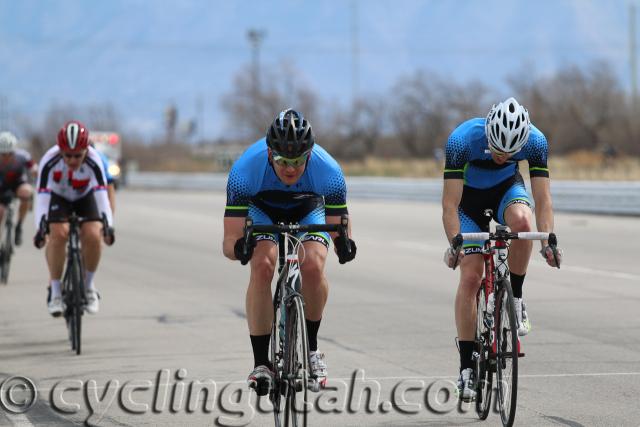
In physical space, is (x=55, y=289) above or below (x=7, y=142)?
below

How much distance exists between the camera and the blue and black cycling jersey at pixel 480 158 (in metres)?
8.31

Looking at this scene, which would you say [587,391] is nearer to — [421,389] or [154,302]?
[421,389]

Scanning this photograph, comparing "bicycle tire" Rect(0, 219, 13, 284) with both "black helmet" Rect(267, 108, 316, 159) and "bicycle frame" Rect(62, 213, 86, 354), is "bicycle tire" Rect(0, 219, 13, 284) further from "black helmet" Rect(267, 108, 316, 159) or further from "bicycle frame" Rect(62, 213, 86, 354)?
"black helmet" Rect(267, 108, 316, 159)

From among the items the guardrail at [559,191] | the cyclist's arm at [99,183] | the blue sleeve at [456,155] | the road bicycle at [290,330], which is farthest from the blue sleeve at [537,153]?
the guardrail at [559,191]

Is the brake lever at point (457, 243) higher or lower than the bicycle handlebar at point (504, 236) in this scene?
lower

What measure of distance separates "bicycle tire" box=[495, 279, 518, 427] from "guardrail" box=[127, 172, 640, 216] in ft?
64.3

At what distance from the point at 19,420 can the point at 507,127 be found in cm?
336

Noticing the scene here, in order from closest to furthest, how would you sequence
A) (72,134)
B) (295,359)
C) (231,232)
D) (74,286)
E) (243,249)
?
(295,359) → (243,249) → (231,232) → (72,134) → (74,286)

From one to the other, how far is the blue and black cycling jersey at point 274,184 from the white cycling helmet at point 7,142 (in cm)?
903

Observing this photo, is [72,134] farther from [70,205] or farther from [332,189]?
[332,189]

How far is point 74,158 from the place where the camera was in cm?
1131

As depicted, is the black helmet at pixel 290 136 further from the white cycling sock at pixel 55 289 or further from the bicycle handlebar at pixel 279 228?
the white cycling sock at pixel 55 289

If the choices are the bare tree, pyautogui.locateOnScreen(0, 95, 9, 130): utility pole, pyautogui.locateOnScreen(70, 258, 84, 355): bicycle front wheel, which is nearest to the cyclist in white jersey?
pyautogui.locateOnScreen(70, 258, 84, 355): bicycle front wheel

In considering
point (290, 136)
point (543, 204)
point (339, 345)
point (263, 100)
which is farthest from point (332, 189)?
point (263, 100)
